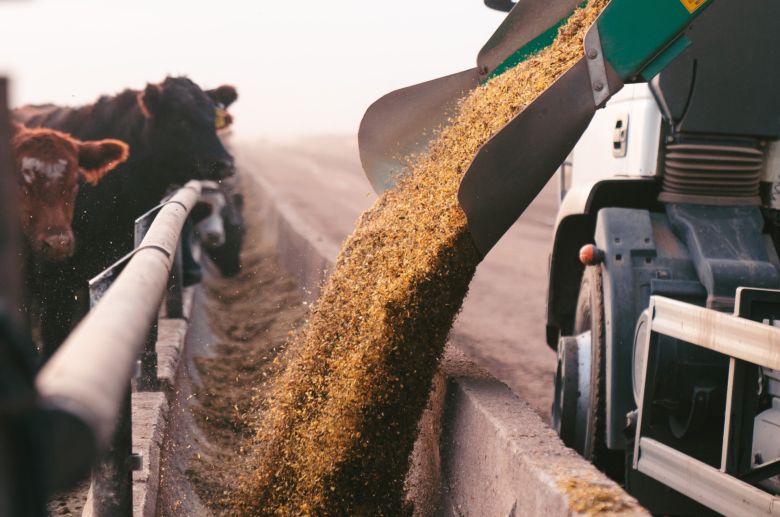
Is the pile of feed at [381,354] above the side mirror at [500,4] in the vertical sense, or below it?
below

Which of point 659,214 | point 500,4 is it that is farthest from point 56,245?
point 659,214

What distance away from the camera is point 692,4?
3.28 metres

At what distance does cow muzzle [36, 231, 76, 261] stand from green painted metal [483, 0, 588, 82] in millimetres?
2685

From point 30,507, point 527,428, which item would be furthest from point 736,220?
point 30,507

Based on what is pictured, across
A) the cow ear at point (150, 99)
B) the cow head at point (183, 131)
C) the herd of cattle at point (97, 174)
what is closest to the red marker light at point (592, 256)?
the herd of cattle at point (97, 174)

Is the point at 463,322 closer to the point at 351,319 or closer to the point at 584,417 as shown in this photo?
the point at 584,417

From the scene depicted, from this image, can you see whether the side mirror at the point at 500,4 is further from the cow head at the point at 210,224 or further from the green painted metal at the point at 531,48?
the cow head at the point at 210,224

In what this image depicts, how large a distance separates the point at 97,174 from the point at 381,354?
3.55 meters

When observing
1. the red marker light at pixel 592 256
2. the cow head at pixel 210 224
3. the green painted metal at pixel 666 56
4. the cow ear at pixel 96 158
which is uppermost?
the green painted metal at pixel 666 56

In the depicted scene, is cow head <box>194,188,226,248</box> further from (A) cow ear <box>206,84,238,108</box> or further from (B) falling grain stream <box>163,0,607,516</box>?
(B) falling grain stream <box>163,0,607,516</box>

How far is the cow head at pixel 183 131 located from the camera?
322 inches

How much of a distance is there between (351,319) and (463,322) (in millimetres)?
5757

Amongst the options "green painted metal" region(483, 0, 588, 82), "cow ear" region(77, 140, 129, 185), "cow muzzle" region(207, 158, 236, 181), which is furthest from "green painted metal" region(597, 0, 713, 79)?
"cow muzzle" region(207, 158, 236, 181)

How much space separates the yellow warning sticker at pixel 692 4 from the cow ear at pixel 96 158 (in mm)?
4155
